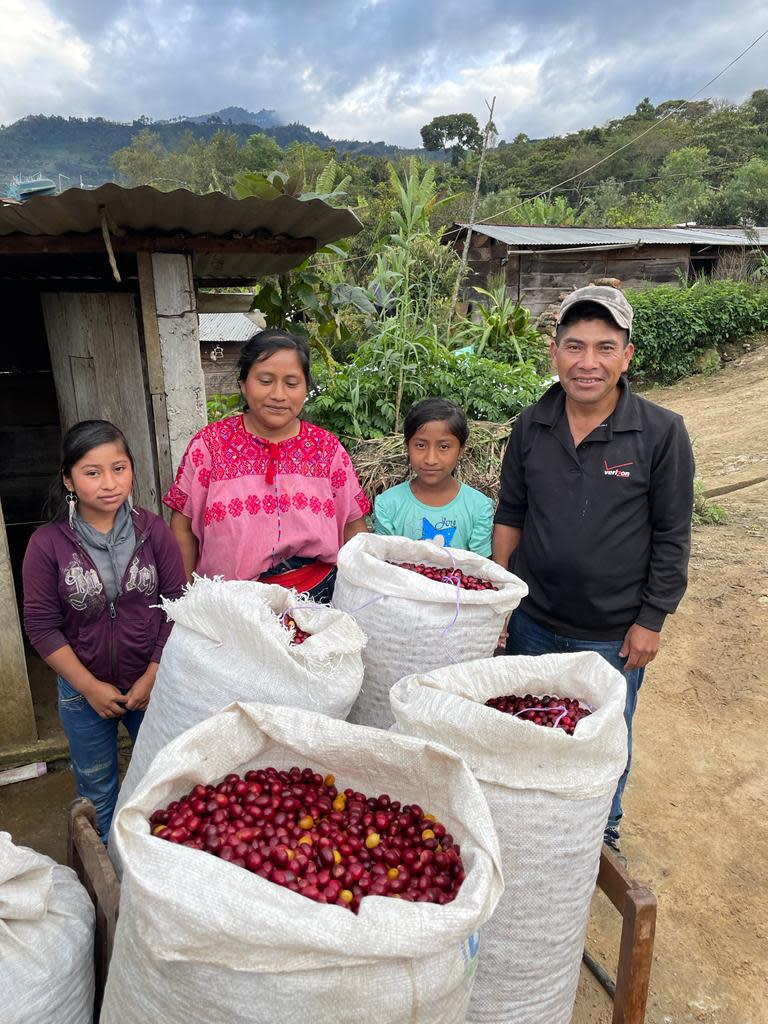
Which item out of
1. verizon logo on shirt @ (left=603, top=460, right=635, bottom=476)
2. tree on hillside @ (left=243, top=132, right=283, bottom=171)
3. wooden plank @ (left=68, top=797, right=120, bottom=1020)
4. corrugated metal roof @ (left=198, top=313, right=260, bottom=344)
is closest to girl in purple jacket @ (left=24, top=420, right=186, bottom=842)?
wooden plank @ (left=68, top=797, right=120, bottom=1020)

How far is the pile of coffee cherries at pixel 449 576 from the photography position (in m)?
1.95

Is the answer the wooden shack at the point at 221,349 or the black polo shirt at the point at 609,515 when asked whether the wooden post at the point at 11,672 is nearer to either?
the black polo shirt at the point at 609,515

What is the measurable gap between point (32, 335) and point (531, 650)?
4.07 metres

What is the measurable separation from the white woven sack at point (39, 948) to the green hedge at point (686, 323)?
13.8 metres

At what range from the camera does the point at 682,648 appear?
470cm

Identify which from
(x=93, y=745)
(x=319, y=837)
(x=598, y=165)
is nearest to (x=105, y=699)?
(x=93, y=745)

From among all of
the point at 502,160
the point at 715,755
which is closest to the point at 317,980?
the point at 715,755

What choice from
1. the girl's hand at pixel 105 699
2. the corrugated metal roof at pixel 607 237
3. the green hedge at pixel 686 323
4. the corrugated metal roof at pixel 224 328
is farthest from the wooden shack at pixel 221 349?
the girl's hand at pixel 105 699

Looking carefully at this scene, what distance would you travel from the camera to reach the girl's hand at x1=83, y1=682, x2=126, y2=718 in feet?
7.27

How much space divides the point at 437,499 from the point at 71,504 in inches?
49.2

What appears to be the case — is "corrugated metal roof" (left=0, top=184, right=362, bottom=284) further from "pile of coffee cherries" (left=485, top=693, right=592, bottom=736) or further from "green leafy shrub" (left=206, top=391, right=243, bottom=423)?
"green leafy shrub" (left=206, top=391, right=243, bottom=423)

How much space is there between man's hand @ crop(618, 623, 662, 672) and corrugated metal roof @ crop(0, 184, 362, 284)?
1.79 meters

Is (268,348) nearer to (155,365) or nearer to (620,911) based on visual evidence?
(155,365)

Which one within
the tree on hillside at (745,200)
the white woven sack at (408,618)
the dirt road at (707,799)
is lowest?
the dirt road at (707,799)
